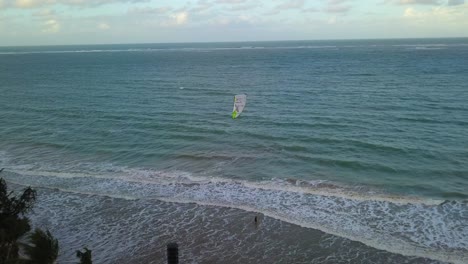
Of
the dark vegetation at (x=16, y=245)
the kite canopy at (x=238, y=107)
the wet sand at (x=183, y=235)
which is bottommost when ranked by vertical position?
the wet sand at (x=183, y=235)

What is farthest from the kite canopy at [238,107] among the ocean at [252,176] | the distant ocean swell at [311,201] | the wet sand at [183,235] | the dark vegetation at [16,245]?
the dark vegetation at [16,245]

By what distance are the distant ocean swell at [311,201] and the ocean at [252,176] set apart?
9 cm

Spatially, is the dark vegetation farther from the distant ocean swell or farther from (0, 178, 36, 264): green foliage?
the distant ocean swell

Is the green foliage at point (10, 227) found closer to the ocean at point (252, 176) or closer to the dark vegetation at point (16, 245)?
the dark vegetation at point (16, 245)

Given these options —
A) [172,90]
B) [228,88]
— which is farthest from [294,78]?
[172,90]

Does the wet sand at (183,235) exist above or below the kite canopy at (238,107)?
below

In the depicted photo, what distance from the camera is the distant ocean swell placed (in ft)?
69.1

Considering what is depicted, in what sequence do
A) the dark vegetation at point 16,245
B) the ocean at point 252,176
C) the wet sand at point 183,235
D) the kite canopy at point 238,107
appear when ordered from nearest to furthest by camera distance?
the dark vegetation at point 16,245, the wet sand at point 183,235, the ocean at point 252,176, the kite canopy at point 238,107

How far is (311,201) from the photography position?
25406 millimetres

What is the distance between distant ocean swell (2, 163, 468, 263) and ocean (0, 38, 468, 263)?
9 cm

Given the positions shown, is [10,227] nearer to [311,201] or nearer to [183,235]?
[183,235]

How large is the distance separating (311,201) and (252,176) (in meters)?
5.62

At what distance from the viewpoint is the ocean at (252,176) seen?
2098 cm

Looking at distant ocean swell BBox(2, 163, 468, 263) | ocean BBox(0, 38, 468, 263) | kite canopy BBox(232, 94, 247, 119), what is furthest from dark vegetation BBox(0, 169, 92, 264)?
kite canopy BBox(232, 94, 247, 119)
